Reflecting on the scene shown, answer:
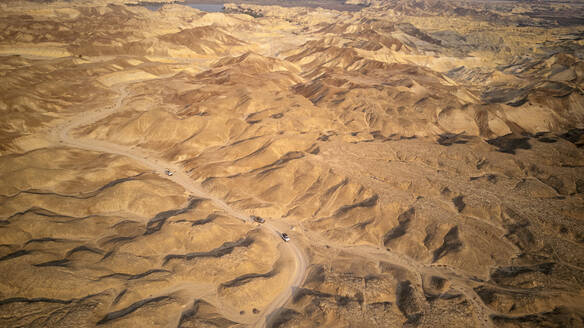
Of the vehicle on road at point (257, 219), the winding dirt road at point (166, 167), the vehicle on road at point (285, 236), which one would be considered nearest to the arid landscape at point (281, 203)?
the winding dirt road at point (166, 167)

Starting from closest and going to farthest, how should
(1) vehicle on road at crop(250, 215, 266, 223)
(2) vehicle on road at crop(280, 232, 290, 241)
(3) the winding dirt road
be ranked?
1. (3) the winding dirt road
2. (2) vehicle on road at crop(280, 232, 290, 241)
3. (1) vehicle on road at crop(250, 215, 266, 223)

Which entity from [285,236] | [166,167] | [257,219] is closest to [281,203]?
[257,219]

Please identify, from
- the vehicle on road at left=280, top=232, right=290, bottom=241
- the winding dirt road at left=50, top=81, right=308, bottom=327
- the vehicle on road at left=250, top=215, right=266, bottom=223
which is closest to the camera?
the winding dirt road at left=50, top=81, right=308, bottom=327

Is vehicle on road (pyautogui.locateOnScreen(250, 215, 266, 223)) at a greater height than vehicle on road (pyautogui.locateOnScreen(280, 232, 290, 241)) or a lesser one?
greater

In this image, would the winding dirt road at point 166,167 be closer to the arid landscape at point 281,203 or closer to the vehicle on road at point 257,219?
the arid landscape at point 281,203

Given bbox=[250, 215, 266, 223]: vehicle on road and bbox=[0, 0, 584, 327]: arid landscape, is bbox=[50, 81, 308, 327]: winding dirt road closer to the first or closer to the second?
bbox=[0, 0, 584, 327]: arid landscape

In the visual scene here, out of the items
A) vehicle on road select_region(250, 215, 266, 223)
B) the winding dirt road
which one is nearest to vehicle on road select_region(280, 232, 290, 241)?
the winding dirt road
